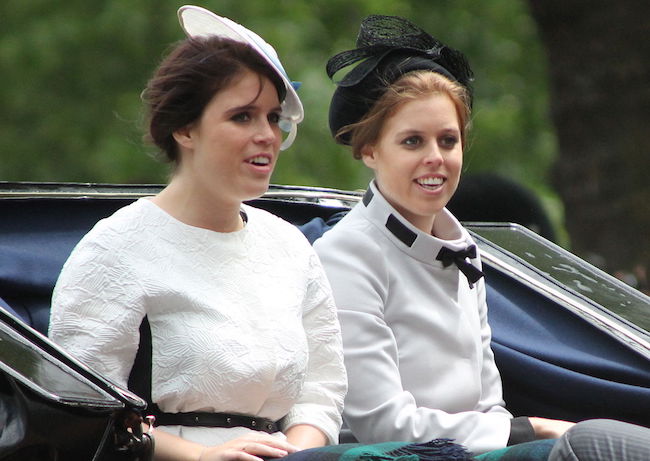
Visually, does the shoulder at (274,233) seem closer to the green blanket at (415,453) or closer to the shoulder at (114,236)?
the shoulder at (114,236)

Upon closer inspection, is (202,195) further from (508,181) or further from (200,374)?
(508,181)

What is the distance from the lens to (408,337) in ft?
10.8

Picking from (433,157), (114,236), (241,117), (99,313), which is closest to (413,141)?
(433,157)

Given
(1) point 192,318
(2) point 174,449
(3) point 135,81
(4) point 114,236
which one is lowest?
(2) point 174,449

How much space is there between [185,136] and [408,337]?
2.50 feet

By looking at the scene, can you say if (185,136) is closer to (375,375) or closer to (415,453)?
(375,375)

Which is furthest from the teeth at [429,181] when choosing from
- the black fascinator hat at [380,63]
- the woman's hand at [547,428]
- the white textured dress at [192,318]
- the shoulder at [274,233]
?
the woman's hand at [547,428]

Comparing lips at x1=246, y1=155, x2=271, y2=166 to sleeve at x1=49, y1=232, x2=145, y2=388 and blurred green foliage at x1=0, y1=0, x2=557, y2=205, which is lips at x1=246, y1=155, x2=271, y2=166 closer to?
sleeve at x1=49, y1=232, x2=145, y2=388

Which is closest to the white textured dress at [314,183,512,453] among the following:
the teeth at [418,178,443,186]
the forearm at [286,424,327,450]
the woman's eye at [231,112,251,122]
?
the teeth at [418,178,443,186]

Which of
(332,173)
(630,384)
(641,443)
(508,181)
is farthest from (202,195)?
(332,173)

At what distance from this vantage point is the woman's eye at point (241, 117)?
288 cm

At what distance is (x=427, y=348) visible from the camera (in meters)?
3.28

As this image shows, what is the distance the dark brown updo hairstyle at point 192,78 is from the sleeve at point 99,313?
0.33 m

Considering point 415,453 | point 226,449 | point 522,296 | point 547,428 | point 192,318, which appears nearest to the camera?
point 415,453
